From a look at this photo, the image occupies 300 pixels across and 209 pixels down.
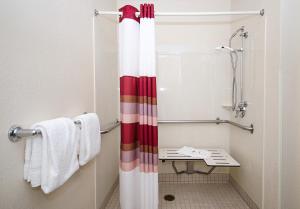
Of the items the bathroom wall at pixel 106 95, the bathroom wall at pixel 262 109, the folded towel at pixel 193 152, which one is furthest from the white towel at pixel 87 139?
the bathroom wall at pixel 262 109

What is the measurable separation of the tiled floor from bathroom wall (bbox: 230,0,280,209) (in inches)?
8.2

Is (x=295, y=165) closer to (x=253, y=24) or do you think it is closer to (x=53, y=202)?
(x=253, y=24)

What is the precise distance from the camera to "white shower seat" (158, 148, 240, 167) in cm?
179

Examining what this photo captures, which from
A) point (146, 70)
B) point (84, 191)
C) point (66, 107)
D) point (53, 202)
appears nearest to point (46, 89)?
point (66, 107)

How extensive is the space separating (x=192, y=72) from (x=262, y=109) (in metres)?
0.97

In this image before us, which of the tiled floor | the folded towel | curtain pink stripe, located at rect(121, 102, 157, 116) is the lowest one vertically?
the tiled floor

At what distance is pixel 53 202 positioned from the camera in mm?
959

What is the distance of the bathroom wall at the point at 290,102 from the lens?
122 centimetres

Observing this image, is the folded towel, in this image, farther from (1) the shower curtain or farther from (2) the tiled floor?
(1) the shower curtain

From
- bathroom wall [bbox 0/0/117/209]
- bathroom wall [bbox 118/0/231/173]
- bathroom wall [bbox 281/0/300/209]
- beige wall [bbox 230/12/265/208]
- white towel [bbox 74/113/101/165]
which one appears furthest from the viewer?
bathroom wall [bbox 118/0/231/173]

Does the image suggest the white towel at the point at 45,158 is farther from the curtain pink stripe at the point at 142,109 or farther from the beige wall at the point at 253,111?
the beige wall at the point at 253,111

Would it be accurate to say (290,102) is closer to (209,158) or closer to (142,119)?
(209,158)

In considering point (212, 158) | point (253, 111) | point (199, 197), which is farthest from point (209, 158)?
point (253, 111)

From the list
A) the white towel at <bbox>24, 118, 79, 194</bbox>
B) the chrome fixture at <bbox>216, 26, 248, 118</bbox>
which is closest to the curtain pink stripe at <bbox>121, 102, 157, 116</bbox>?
the white towel at <bbox>24, 118, 79, 194</bbox>
